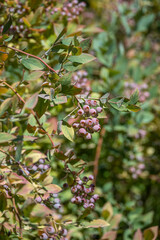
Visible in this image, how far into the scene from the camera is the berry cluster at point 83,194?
1.81ft

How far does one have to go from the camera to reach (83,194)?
564 millimetres

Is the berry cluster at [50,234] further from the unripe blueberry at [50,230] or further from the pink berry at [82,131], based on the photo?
the pink berry at [82,131]

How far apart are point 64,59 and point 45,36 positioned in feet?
1.09

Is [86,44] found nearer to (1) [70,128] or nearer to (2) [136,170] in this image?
(1) [70,128]

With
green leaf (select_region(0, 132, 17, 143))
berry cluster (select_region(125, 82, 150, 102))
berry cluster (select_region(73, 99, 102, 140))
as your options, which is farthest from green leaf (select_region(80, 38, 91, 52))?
berry cluster (select_region(125, 82, 150, 102))

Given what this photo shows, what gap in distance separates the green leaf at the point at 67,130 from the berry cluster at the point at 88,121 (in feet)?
0.04

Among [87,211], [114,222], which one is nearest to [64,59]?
[87,211]

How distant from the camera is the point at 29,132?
1.78 feet

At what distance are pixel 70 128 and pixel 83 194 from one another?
140 mm

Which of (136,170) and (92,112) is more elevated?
(92,112)

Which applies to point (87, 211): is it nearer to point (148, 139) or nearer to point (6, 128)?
point (6, 128)

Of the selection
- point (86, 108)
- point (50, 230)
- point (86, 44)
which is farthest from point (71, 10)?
point (50, 230)

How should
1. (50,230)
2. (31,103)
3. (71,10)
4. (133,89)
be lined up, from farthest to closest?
(133,89)
(71,10)
(50,230)
(31,103)

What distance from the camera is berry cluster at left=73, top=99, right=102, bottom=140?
49 centimetres
